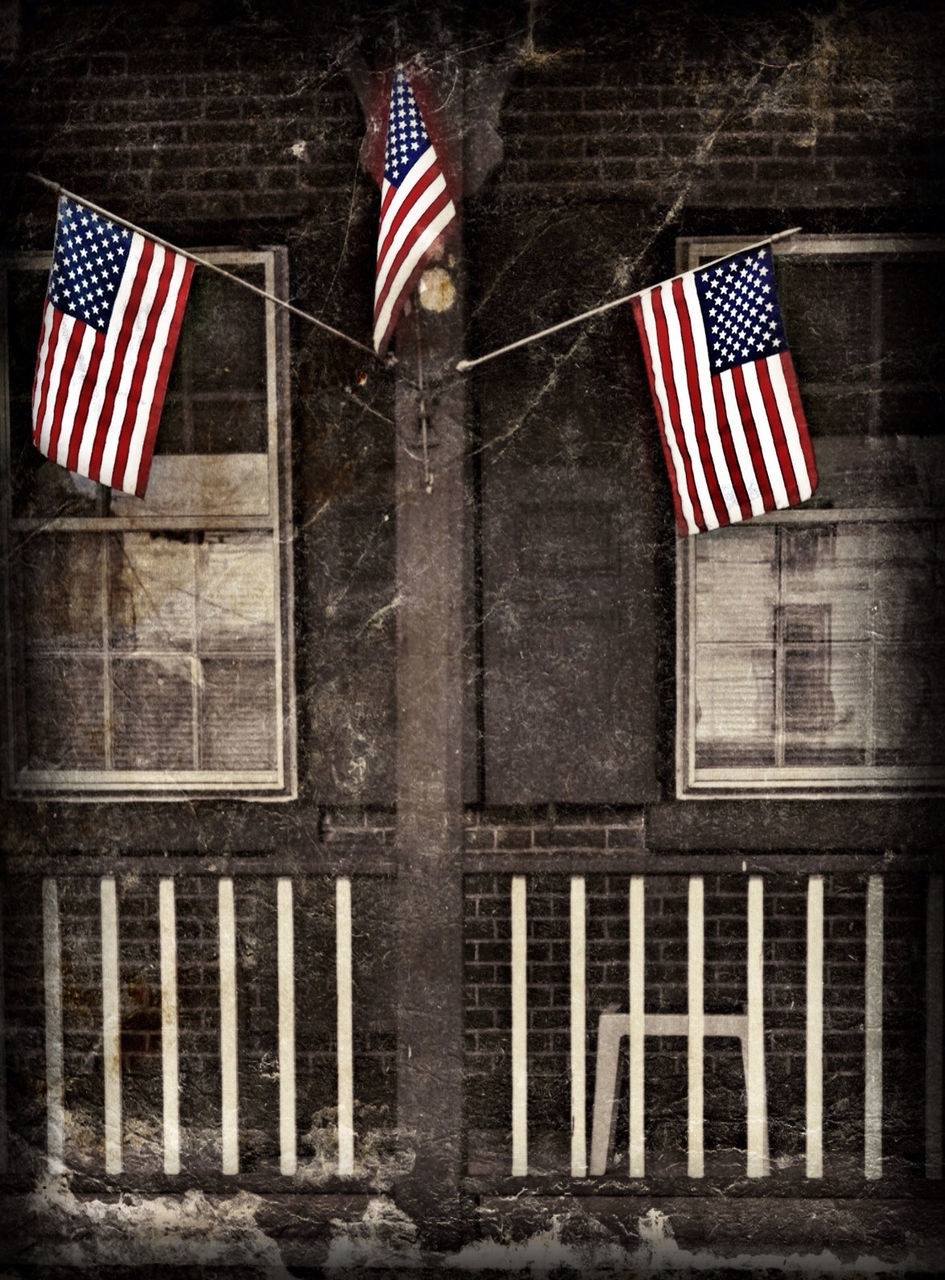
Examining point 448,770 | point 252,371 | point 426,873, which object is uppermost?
point 252,371

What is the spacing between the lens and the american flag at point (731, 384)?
163 inches

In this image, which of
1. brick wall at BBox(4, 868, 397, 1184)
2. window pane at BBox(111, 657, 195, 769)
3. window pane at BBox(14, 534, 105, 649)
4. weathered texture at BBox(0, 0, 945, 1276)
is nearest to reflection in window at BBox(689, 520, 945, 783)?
weathered texture at BBox(0, 0, 945, 1276)

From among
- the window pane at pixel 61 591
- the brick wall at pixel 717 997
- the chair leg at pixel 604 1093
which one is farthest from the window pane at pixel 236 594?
the chair leg at pixel 604 1093

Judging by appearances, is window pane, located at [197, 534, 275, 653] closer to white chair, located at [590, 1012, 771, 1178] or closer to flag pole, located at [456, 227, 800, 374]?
flag pole, located at [456, 227, 800, 374]

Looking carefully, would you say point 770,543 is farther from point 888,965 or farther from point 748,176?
point 888,965

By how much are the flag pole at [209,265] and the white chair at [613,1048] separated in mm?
3366

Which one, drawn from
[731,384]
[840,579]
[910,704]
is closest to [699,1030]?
[910,704]

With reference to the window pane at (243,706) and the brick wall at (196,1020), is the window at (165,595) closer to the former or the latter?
the window pane at (243,706)

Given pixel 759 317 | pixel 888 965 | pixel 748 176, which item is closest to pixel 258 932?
pixel 888 965

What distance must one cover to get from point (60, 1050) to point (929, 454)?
511 cm

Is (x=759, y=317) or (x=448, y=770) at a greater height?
(x=759, y=317)

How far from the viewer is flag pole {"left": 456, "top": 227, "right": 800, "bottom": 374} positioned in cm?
413

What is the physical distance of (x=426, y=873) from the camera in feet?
15.1

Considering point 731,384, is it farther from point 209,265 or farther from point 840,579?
point 209,265
